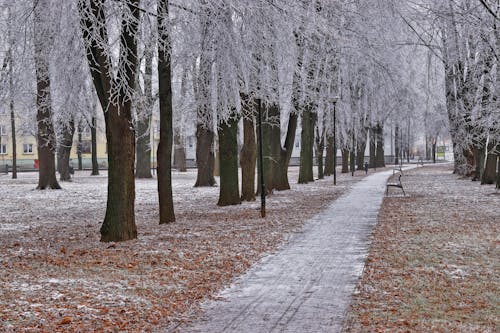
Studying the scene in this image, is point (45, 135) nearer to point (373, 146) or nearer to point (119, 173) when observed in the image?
point (119, 173)

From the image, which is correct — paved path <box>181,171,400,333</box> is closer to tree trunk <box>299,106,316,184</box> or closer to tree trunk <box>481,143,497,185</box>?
tree trunk <box>481,143,497,185</box>

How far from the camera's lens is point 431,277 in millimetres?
9000

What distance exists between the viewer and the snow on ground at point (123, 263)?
709 centimetres

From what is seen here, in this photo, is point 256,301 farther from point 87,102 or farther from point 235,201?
point 87,102

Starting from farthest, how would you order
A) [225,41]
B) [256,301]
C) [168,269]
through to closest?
[225,41]
[168,269]
[256,301]

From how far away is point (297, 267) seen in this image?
992 cm

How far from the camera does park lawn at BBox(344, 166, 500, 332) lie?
674 centimetres

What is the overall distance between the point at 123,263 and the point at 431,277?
4.54 meters

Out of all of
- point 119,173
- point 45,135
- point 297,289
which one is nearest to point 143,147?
point 45,135

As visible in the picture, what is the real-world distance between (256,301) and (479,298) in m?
2.61

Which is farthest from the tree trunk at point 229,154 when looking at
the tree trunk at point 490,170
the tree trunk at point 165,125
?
the tree trunk at point 490,170

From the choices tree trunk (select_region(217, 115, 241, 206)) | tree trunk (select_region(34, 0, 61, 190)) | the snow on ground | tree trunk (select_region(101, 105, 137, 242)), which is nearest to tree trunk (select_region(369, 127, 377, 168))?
tree trunk (select_region(34, 0, 61, 190))

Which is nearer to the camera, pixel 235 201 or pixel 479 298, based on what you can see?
pixel 479 298

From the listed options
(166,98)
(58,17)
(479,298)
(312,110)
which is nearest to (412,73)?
(312,110)
